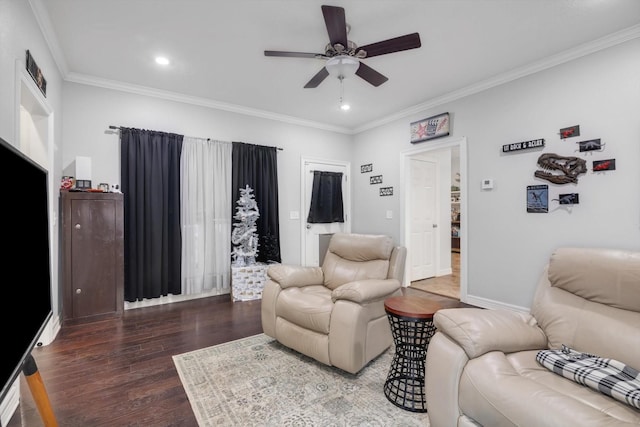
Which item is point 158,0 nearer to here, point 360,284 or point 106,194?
point 106,194

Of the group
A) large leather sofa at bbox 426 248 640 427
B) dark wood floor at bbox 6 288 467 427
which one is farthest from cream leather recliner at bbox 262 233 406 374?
dark wood floor at bbox 6 288 467 427

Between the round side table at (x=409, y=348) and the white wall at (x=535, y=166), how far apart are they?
1.98 metres

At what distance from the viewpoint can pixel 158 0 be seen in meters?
2.24

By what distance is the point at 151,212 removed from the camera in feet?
12.0

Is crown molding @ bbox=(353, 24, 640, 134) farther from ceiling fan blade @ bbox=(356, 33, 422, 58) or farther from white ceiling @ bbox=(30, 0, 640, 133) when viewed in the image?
ceiling fan blade @ bbox=(356, 33, 422, 58)

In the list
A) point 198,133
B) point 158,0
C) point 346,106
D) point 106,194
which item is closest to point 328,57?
point 158,0

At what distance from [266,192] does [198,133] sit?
4.03 ft

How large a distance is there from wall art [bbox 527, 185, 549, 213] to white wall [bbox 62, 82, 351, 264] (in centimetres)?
308

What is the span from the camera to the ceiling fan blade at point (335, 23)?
76.5 inches

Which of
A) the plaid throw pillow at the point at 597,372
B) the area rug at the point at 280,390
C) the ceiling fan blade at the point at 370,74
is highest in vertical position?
the ceiling fan blade at the point at 370,74

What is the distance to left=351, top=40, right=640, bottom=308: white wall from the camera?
2664 millimetres

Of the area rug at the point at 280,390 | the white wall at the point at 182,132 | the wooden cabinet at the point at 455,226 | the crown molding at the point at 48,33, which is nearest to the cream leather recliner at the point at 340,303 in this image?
the area rug at the point at 280,390

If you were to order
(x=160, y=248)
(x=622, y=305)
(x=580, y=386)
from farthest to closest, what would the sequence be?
(x=160, y=248) → (x=622, y=305) → (x=580, y=386)

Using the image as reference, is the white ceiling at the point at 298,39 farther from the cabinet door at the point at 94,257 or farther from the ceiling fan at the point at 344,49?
the cabinet door at the point at 94,257
